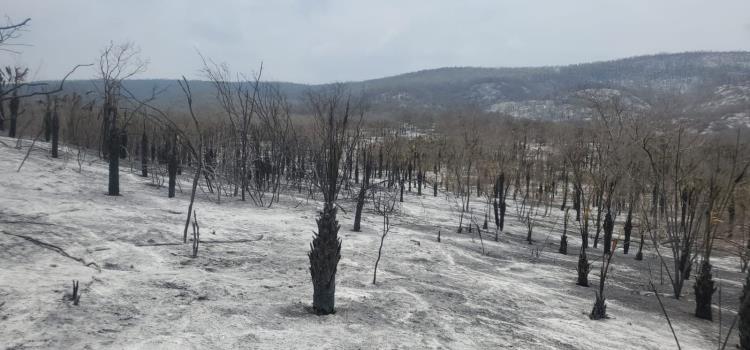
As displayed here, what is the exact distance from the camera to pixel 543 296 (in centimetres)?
897

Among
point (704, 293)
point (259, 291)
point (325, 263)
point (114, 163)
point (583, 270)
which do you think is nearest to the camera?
point (325, 263)

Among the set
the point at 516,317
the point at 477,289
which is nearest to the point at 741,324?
the point at 516,317

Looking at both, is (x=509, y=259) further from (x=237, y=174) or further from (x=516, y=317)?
(x=237, y=174)

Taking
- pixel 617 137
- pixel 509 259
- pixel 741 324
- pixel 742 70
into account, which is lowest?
pixel 509 259

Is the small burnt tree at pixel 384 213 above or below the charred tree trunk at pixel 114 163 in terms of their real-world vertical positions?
below

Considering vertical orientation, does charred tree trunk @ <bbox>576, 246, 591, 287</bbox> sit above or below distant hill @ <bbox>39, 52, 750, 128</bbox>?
below

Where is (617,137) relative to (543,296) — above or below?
above

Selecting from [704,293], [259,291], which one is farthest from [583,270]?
[259,291]

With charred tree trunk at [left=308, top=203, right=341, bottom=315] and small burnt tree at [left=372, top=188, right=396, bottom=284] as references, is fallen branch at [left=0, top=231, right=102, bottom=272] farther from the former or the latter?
small burnt tree at [left=372, top=188, right=396, bottom=284]

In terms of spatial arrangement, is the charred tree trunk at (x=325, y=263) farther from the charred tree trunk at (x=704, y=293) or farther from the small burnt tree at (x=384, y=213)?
the charred tree trunk at (x=704, y=293)

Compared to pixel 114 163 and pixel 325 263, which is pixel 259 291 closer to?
pixel 325 263

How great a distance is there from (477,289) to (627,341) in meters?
2.79

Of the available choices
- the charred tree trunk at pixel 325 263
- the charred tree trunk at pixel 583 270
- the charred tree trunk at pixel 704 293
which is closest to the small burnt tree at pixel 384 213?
the charred tree trunk at pixel 325 263

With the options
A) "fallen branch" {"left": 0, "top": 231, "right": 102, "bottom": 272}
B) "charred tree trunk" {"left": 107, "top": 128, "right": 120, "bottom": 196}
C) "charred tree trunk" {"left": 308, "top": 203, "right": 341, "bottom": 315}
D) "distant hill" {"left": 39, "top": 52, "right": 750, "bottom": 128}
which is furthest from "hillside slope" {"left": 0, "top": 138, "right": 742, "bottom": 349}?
"distant hill" {"left": 39, "top": 52, "right": 750, "bottom": 128}
